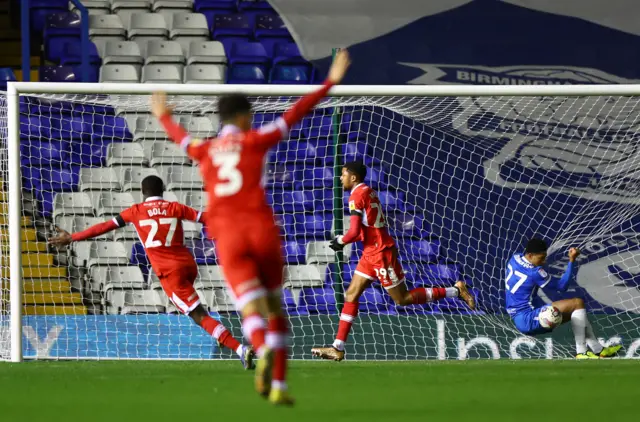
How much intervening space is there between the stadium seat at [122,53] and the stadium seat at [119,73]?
0.11 m

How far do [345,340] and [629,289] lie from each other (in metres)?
3.38

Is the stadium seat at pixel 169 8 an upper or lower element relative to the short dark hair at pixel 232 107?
upper

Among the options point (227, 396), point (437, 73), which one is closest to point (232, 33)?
point (437, 73)

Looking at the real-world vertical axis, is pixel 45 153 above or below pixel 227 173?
above

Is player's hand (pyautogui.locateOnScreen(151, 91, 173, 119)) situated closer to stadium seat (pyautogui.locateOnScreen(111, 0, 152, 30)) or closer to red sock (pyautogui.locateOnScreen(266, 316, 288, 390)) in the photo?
red sock (pyautogui.locateOnScreen(266, 316, 288, 390))

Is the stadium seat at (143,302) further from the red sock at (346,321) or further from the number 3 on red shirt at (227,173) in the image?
the number 3 on red shirt at (227,173)

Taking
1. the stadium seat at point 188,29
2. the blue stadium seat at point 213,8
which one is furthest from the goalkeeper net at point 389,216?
the blue stadium seat at point 213,8

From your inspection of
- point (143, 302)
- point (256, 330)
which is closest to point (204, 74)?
point (143, 302)

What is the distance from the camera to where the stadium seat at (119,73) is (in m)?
13.7

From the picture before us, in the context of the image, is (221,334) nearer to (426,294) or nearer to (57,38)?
(426,294)

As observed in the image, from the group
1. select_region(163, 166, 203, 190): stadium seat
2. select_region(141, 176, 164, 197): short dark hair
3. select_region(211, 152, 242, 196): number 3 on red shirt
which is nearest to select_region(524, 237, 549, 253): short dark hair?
select_region(141, 176, 164, 197): short dark hair

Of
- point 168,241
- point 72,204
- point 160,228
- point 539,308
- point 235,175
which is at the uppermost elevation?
point 235,175

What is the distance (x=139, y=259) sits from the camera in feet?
38.8

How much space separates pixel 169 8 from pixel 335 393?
9883 millimetres
